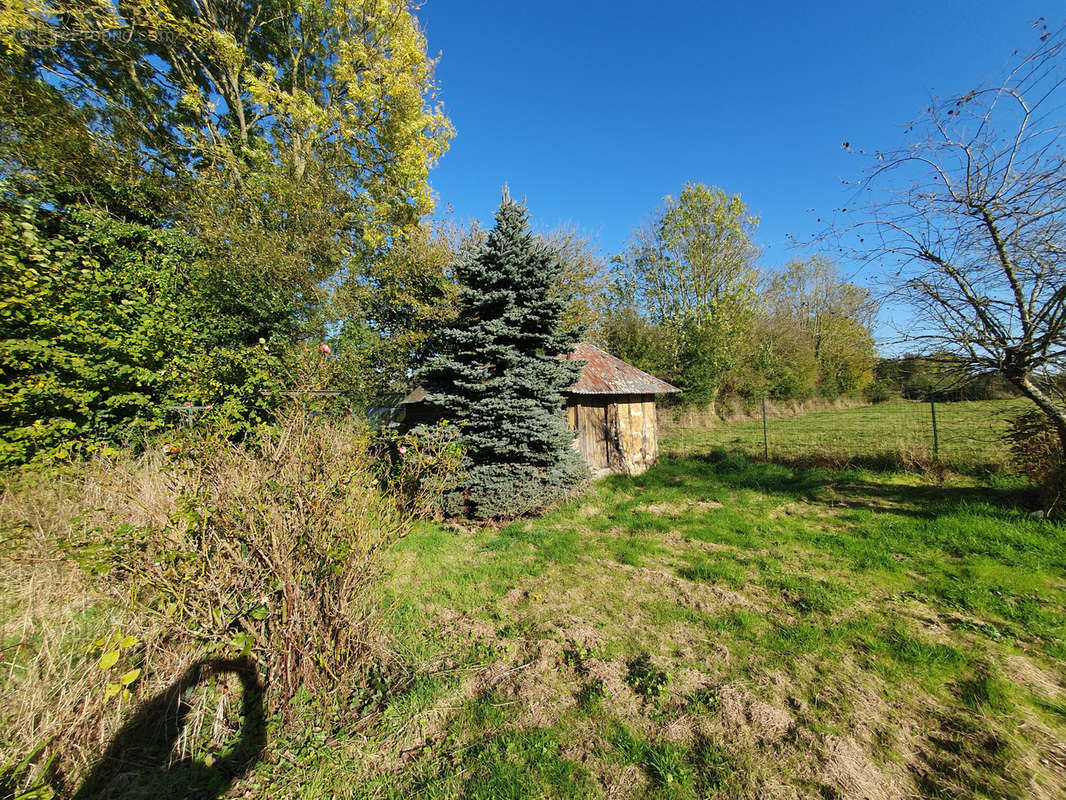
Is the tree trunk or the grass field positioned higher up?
the tree trunk

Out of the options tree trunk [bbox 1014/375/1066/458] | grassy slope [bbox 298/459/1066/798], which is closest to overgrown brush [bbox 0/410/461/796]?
grassy slope [bbox 298/459/1066/798]

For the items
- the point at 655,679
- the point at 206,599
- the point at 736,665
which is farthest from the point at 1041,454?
the point at 206,599

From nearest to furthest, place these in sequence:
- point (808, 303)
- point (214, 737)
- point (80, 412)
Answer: point (214, 737) < point (80, 412) < point (808, 303)

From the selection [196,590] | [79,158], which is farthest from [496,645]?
[79,158]

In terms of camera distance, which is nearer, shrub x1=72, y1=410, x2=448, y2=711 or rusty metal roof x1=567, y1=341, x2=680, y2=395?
shrub x1=72, y1=410, x2=448, y2=711

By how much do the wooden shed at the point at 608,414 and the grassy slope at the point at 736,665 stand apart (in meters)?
3.95

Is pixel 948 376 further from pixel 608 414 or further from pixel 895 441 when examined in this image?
pixel 608 414

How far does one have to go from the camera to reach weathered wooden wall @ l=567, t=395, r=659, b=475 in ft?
30.9

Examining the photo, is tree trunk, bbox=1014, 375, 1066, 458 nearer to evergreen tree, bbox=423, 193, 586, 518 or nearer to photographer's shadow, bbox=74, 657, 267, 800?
evergreen tree, bbox=423, 193, 586, 518

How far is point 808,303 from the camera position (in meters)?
23.9

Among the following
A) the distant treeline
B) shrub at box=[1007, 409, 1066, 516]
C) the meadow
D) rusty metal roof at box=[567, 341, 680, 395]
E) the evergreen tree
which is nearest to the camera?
the meadow

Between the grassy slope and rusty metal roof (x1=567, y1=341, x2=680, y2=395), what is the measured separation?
4261 millimetres

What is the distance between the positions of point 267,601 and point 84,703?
1077 mm

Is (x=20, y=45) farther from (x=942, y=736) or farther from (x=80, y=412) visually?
(x=942, y=736)
